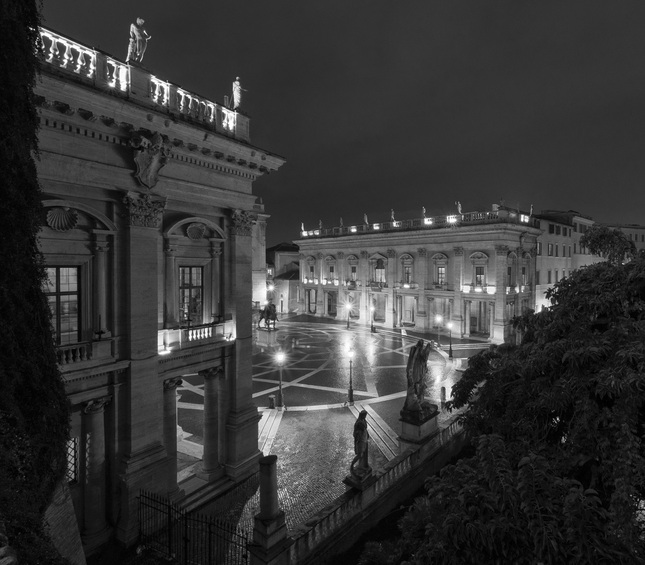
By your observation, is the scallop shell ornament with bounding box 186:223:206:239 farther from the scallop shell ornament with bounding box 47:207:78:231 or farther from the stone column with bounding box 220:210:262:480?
the scallop shell ornament with bounding box 47:207:78:231

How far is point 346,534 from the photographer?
35.7 ft

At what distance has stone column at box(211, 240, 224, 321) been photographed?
1431 centimetres

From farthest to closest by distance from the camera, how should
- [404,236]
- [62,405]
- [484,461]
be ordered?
[404,236] < [62,405] < [484,461]

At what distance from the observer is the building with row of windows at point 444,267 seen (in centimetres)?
4172

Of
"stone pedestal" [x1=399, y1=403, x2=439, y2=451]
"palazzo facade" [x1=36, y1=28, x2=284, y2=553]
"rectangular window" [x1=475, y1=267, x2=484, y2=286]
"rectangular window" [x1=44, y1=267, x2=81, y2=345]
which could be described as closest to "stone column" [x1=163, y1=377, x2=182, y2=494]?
"palazzo facade" [x1=36, y1=28, x2=284, y2=553]

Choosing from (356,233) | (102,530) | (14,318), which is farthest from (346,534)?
(356,233)

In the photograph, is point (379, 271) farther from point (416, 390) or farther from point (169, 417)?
point (169, 417)

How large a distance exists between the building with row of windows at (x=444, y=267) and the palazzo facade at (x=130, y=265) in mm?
29450

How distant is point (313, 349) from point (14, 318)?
1207 inches

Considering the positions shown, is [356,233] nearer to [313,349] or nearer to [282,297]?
[282,297]

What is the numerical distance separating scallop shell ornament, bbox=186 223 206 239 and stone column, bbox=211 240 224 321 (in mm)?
500

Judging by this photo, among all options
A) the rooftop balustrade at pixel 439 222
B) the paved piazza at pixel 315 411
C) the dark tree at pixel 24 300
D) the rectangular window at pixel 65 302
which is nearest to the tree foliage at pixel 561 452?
the dark tree at pixel 24 300

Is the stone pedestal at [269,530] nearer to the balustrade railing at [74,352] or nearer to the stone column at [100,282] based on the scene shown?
the balustrade railing at [74,352]

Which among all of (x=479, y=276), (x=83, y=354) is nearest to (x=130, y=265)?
(x=83, y=354)
